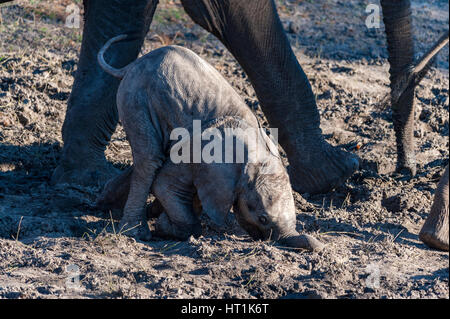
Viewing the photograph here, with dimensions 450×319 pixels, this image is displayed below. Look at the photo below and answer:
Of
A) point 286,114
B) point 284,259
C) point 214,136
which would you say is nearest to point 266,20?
point 286,114

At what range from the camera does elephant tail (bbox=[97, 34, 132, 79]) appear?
15.5 ft

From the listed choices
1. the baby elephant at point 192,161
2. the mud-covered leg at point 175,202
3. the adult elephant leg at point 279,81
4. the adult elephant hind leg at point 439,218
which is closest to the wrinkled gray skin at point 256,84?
the adult elephant leg at point 279,81

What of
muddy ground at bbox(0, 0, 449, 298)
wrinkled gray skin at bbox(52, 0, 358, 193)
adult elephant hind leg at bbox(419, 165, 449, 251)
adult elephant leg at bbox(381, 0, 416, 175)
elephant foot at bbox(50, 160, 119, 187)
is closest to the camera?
muddy ground at bbox(0, 0, 449, 298)

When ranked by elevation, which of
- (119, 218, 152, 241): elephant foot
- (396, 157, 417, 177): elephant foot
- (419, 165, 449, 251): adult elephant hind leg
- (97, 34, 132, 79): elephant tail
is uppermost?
(97, 34, 132, 79): elephant tail

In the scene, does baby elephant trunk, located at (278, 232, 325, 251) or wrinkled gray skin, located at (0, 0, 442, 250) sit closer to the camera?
baby elephant trunk, located at (278, 232, 325, 251)

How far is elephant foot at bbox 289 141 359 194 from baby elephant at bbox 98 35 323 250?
2.67 feet

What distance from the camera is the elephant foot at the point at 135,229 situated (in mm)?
4492

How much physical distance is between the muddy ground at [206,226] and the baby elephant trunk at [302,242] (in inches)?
1.7

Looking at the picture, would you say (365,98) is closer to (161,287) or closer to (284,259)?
(284,259)

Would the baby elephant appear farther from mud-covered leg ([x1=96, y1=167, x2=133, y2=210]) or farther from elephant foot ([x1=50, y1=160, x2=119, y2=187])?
elephant foot ([x1=50, y1=160, x2=119, y2=187])

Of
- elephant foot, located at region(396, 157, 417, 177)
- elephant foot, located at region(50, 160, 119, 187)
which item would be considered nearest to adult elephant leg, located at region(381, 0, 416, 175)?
elephant foot, located at region(396, 157, 417, 177)

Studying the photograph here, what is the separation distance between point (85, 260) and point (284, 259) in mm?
1026

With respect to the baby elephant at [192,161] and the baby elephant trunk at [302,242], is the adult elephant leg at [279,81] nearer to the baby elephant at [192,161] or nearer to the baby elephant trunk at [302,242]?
the baby elephant at [192,161]
